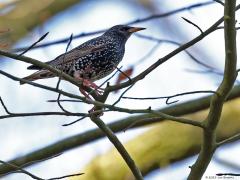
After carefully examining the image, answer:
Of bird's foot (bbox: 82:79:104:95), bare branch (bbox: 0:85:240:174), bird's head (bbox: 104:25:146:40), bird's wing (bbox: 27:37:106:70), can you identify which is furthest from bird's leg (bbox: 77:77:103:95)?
bird's head (bbox: 104:25:146:40)

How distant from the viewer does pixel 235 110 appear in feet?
25.7

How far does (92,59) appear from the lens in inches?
242

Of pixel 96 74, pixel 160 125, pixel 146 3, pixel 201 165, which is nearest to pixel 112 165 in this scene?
pixel 160 125

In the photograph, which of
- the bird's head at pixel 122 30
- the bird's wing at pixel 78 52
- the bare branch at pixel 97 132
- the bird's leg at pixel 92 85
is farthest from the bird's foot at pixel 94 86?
the bird's head at pixel 122 30

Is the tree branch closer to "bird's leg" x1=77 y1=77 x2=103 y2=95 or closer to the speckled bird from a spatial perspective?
"bird's leg" x1=77 y1=77 x2=103 y2=95

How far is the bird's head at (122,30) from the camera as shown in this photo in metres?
6.89

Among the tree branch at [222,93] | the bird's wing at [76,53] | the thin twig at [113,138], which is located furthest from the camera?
the bird's wing at [76,53]

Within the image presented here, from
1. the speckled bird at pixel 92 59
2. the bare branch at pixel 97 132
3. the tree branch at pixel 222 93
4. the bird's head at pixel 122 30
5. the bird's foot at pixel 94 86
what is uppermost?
the bird's head at pixel 122 30

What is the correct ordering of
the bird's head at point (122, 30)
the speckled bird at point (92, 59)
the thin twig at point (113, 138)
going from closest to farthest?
the thin twig at point (113, 138) → the speckled bird at point (92, 59) → the bird's head at point (122, 30)

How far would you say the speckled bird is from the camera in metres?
5.86

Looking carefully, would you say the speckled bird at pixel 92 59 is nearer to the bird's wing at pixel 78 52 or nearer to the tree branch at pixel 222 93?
the bird's wing at pixel 78 52

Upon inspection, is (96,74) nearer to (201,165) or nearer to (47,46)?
(47,46)

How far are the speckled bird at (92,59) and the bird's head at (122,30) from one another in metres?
0.08

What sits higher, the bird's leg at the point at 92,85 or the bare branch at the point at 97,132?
the bare branch at the point at 97,132
